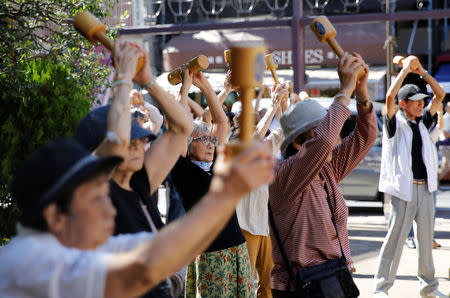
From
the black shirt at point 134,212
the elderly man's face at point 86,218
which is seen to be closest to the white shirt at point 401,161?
the black shirt at point 134,212

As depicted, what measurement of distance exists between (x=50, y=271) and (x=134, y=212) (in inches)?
38.0

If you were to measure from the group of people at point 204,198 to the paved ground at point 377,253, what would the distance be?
1.31ft

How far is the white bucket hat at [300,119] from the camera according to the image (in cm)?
364

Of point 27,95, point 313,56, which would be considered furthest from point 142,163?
point 313,56

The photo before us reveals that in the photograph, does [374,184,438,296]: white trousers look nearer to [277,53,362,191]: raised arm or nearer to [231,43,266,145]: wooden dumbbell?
[277,53,362,191]: raised arm

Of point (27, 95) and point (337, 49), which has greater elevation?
point (337, 49)

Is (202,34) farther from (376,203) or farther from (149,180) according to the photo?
(149,180)

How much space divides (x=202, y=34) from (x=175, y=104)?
1541 centimetres

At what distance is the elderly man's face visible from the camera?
1848 mm

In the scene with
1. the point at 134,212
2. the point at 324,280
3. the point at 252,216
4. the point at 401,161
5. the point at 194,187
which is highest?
the point at 134,212

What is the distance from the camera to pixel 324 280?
3.46 meters

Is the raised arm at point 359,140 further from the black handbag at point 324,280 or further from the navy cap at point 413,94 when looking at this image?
the navy cap at point 413,94

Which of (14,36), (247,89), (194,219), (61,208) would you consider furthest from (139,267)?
(14,36)

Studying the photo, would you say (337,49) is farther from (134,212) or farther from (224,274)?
(224,274)
